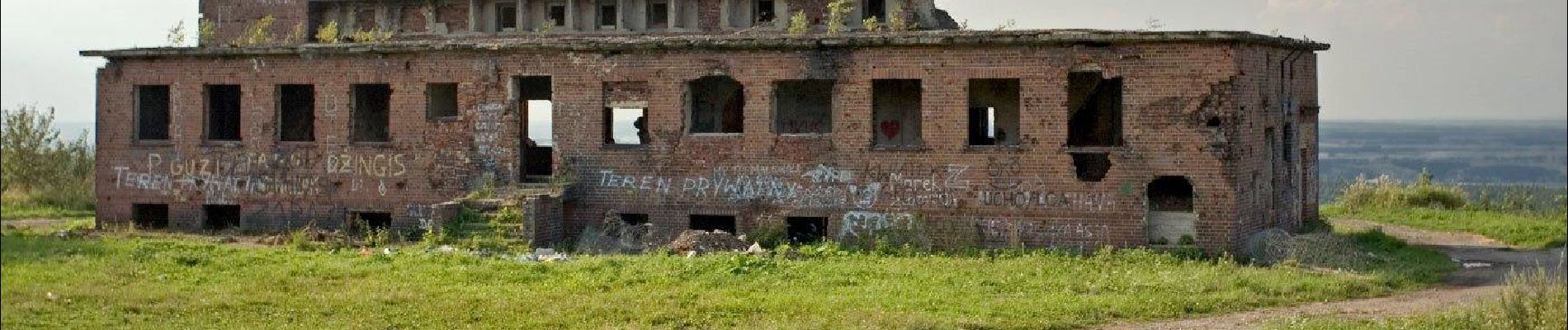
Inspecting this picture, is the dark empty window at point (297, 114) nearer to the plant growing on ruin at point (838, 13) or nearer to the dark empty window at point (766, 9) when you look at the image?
the dark empty window at point (766, 9)

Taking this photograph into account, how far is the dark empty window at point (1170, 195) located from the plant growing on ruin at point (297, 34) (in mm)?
17824

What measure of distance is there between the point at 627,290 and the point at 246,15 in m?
18.1

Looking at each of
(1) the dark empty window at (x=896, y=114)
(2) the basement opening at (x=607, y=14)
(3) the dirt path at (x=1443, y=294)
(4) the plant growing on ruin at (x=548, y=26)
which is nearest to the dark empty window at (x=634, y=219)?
(1) the dark empty window at (x=896, y=114)

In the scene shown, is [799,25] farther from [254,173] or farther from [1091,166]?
[254,173]

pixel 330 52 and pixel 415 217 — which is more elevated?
pixel 330 52

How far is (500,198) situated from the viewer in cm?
2459

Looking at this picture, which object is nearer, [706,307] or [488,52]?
[706,307]

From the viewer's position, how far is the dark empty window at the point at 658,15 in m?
30.9

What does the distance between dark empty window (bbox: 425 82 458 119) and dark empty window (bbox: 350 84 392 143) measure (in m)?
2.19

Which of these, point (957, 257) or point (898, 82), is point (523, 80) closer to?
point (898, 82)

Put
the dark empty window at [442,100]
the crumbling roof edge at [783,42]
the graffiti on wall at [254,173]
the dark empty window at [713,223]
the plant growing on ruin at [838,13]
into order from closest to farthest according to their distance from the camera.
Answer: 1. the crumbling roof edge at [783,42]
2. the dark empty window at [713,223]
3. the dark empty window at [442,100]
4. the graffiti on wall at [254,173]
5. the plant growing on ruin at [838,13]

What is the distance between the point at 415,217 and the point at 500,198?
1.71 m

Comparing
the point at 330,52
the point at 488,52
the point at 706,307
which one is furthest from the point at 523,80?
the point at 706,307

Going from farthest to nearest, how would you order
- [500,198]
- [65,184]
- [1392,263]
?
[65,184] < [500,198] < [1392,263]
